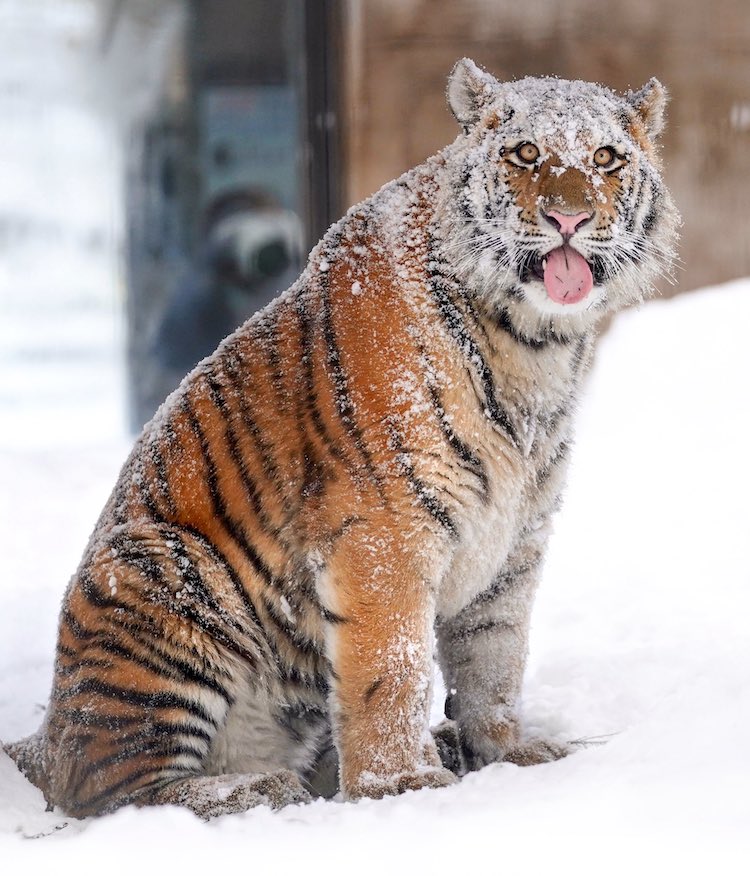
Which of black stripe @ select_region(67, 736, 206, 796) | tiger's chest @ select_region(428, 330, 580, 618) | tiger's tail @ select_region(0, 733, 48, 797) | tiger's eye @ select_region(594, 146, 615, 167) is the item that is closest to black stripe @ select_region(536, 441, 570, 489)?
tiger's chest @ select_region(428, 330, 580, 618)

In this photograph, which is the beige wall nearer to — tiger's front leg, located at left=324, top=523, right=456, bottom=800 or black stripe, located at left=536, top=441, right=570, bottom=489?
black stripe, located at left=536, top=441, right=570, bottom=489

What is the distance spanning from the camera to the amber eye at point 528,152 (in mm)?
2551

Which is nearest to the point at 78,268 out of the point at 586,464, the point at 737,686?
the point at 586,464

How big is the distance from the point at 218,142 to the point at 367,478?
434 cm

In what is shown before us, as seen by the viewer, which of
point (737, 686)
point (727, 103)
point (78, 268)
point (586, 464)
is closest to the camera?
point (737, 686)

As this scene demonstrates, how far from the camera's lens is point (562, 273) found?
2.51 meters

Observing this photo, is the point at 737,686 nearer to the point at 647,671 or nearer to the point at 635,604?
the point at 647,671

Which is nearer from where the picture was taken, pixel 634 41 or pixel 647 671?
pixel 647 671

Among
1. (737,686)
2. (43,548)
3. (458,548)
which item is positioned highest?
(458,548)

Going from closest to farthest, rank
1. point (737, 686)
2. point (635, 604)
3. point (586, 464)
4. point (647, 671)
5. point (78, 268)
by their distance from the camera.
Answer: point (737, 686)
point (647, 671)
point (635, 604)
point (586, 464)
point (78, 268)

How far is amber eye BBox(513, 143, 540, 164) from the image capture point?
8.37ft

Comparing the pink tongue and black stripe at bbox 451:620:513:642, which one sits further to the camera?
black stripe at bbox 451:620:513:642

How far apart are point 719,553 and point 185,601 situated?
2433 mm

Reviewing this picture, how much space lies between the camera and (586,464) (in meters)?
5.50
